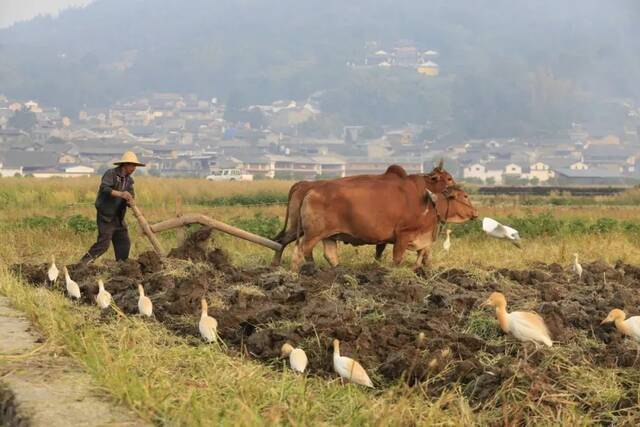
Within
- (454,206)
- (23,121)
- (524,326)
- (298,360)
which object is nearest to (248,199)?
(454,206)

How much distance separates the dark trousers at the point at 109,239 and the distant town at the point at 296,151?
78539mm

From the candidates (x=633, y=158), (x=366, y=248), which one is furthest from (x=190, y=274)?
(x=633, y=158)

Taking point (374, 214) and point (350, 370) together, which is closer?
point (350, 370)

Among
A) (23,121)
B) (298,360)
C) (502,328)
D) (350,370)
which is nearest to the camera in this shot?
(350,370)

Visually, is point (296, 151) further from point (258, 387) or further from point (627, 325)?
point (258, 387)

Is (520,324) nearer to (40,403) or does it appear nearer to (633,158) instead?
(40,403)

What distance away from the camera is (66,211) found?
85.1ft

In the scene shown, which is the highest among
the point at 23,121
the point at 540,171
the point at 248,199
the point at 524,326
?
the point at 23,121

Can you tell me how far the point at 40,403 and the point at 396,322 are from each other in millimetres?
2944

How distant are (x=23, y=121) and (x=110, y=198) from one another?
6104 inches

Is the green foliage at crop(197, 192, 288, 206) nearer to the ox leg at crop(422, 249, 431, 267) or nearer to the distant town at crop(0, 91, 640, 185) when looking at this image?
the ox leg at crop(422, 249, 431, 267)

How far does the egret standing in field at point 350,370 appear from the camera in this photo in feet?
22.1

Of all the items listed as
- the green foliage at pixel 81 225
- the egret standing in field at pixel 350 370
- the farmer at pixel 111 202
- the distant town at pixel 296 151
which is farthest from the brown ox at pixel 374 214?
the distant town at pixel 296 151

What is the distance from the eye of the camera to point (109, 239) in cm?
1280
